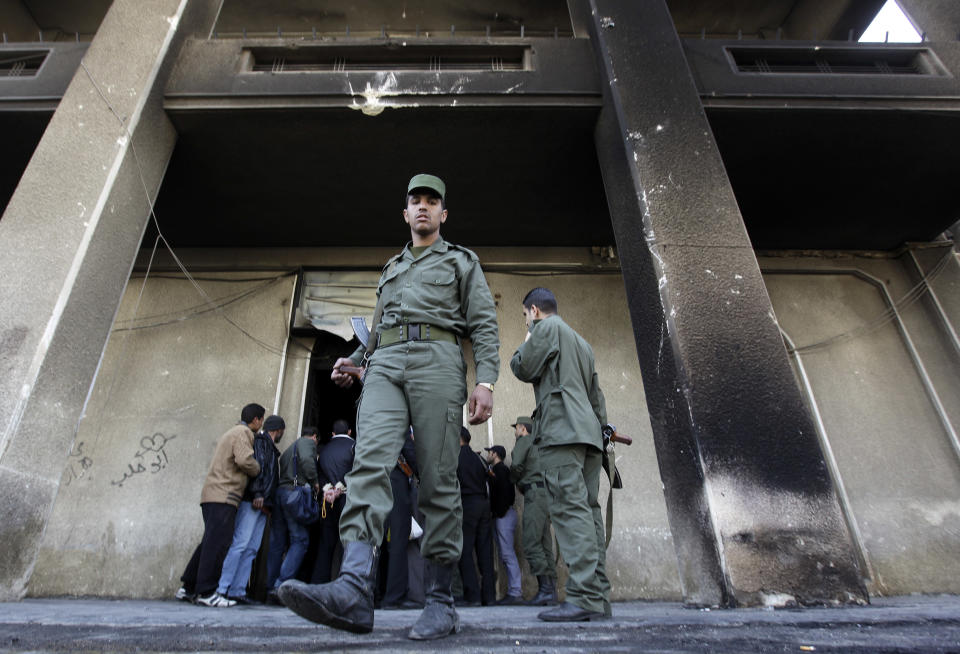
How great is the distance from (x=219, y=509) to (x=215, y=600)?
2.26ft

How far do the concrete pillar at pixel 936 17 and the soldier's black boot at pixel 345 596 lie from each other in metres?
7.70

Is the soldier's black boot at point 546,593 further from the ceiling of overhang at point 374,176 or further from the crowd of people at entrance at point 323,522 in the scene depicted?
the ceiling of overhang at point 374,176

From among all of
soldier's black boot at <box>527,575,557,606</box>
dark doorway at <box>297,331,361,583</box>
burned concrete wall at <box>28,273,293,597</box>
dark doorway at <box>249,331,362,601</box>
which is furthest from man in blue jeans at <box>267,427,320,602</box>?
soldier's black boot at <box>527,575,557,606</box>

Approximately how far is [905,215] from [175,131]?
26.2 feet

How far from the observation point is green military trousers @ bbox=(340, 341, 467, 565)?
2.04 m

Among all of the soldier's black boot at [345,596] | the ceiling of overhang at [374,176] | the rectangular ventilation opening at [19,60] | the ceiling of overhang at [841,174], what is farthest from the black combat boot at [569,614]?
the rectangular ventilation opening at [19,60]

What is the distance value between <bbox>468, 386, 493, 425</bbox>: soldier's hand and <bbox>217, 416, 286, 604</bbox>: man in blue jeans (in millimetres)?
3237

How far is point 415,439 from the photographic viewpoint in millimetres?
2260

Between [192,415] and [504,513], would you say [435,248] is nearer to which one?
[504,513]

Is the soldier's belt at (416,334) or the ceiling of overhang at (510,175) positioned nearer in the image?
the soldier's belt at (416,334)

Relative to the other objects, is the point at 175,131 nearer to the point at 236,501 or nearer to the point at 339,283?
the point at 339,283

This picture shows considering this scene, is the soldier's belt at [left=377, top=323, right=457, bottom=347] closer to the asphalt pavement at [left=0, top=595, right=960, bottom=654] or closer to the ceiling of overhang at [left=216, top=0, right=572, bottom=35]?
the asphalt pavement at [left=0, top=595, right=960, bottom=654]

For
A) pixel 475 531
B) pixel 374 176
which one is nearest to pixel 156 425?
pixel 374 176

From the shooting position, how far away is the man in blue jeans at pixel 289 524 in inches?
193
